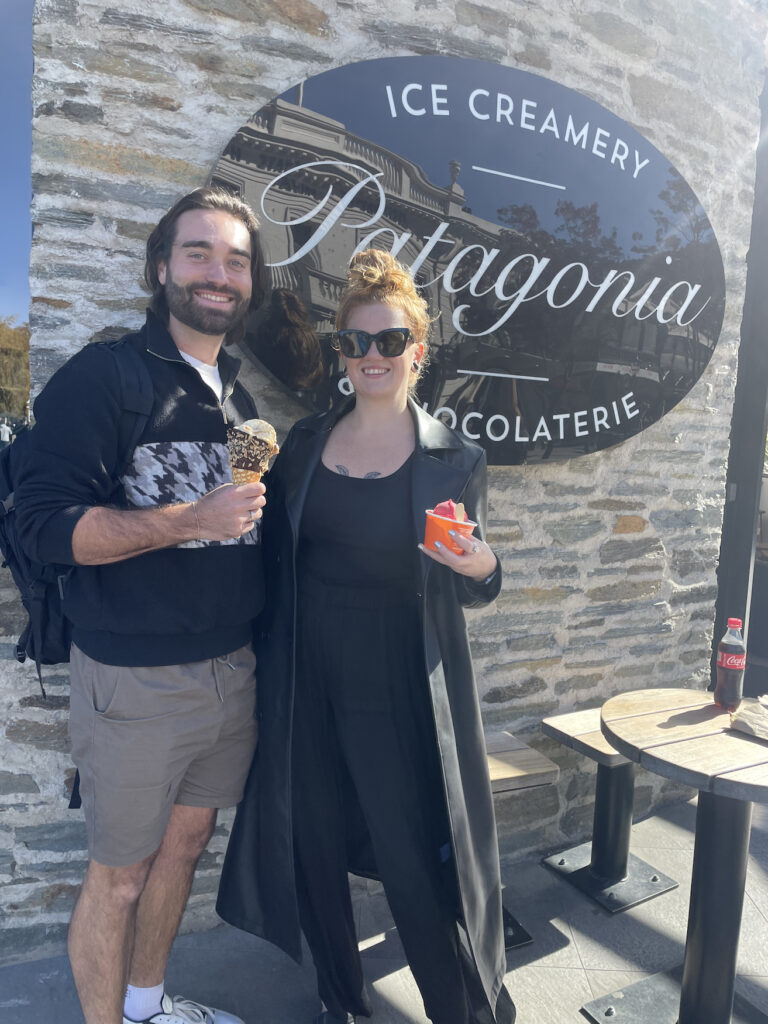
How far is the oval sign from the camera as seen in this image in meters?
2.64

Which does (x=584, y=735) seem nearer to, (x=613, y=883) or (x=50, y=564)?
(x=613, y=883)

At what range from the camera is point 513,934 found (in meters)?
2.75

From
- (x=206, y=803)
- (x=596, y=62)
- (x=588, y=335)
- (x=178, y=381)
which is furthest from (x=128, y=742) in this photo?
(x=596, y=62)

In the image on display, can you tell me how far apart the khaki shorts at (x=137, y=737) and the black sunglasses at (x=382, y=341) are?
101cm

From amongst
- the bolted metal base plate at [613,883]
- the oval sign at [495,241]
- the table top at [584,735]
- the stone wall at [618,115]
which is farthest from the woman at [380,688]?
the bolted metal base plate at [613,883]

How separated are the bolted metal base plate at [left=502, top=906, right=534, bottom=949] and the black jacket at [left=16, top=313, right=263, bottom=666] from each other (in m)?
1.70

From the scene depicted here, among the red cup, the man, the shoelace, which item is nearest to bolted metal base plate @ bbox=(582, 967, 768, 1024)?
the shoelace

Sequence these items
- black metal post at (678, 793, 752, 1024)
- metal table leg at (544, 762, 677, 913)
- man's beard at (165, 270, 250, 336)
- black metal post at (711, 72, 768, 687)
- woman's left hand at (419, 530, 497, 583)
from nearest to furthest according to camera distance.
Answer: woman's left hand at (419, 530, 497, 583), man's beard at (165, 270, 250, 336), black metal post at (678, 793, 752, 1024), metal table leg at (544, 762, 677, 913), black metal post at (711, 72, 768, 687)

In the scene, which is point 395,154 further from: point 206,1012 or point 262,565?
point 206,1012

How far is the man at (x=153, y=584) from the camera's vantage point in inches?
69.7

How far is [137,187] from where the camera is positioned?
2484mm

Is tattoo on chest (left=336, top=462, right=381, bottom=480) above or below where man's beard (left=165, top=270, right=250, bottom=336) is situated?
below

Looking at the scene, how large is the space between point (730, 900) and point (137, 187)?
3.18m

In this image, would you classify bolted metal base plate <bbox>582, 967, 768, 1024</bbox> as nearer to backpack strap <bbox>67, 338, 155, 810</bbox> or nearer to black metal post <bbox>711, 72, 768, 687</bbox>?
backpack strap <bbox>67, 338, 155, 810</bbox>
